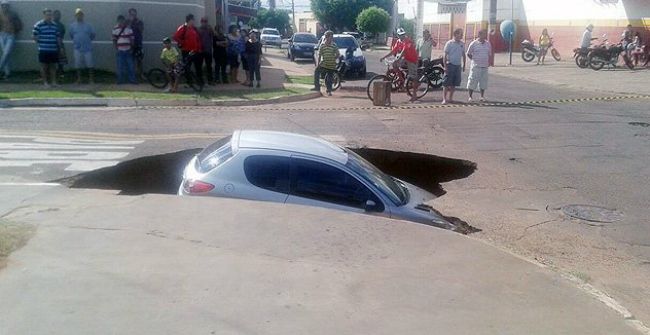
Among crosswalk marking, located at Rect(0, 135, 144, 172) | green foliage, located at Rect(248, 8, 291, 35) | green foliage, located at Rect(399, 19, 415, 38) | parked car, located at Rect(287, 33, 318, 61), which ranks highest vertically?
green foliage, located at Rect(248, 8, 291, 35)

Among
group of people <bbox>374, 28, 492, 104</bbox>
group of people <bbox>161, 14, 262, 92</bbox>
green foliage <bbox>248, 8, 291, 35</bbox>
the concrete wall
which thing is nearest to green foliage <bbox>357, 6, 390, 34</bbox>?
green foliage <bbox>248, 8, 291, 35</bbox>

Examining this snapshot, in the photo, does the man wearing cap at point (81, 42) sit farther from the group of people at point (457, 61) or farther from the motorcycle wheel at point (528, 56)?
the motorcycle wheel at point (528, 56)

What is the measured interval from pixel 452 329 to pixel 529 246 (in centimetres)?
343

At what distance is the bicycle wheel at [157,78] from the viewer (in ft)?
63.7

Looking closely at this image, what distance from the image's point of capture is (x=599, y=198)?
31.6 feet

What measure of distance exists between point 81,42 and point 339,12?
5677 centimetres

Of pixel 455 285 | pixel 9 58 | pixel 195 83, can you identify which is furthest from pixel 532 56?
pixel 455 285

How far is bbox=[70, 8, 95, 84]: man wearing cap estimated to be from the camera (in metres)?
18.9

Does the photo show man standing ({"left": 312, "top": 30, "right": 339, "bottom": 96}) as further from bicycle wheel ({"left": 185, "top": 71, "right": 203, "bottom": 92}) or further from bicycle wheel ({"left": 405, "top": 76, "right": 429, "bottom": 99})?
bicycle wheel ({"left": 185, "top": 71, "right": 203, "bottom": 92})

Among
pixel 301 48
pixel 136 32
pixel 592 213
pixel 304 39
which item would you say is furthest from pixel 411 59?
pixel 304 39

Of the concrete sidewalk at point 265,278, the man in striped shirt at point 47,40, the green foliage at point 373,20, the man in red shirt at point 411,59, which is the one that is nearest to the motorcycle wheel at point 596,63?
the man in red shirt at point 411,59

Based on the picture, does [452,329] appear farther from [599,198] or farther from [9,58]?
[9,58]

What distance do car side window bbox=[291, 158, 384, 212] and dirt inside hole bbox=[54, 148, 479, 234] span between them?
1.35m

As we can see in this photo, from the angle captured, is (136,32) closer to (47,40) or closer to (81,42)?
(81,42)
